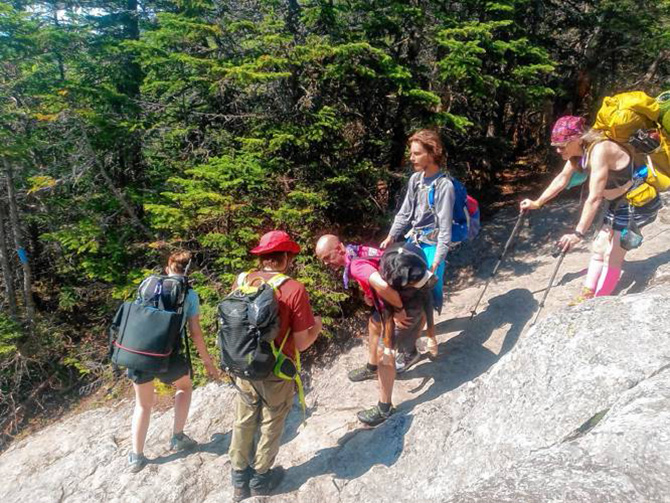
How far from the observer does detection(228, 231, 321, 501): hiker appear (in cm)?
325

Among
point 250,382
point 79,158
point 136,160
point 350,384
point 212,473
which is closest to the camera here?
point 250,382

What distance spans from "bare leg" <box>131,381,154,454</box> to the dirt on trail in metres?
0.31

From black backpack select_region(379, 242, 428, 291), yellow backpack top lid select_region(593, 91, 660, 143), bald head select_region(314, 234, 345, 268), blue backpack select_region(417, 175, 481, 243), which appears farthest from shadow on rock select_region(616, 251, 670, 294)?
bald head select_region(314, 234, 345, 268)

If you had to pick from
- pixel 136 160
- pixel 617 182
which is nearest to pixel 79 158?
pixel 136 160

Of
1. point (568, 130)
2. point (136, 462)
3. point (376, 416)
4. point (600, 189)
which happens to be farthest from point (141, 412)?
point (568, 130)

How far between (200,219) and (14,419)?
19.8 ft

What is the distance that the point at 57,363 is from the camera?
9.06m

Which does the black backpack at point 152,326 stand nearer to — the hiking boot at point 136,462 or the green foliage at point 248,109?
the hiking boot at point 136,462

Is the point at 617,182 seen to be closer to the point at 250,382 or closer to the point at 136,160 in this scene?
the point at 250,382

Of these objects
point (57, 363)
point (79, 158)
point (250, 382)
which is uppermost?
point (79, 158)

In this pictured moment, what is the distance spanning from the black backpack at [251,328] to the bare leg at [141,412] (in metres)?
1.24

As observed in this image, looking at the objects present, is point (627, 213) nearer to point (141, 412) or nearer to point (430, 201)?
point (430, 201)

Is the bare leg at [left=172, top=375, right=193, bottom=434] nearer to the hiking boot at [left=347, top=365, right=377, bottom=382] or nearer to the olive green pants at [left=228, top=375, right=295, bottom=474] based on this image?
the olive green pants at [left=228, top=375, right=295, bottom=474]

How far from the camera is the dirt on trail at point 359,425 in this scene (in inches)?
139
